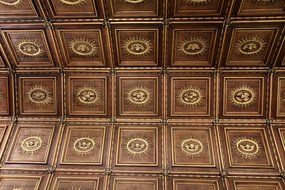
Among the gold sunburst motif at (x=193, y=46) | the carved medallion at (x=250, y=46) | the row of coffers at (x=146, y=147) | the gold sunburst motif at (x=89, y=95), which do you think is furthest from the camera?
the gold sunburst motif at (x=89, y=95)

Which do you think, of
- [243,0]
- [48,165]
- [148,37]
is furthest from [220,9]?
[48,165]

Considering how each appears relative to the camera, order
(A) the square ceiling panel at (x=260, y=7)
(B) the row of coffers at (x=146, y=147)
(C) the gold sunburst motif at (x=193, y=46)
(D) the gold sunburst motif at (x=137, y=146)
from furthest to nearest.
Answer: (D) the gold sunburst motif at (x=137, y=146), (C) the gold sunburst motif at (x=193, y=46), (B) the row of coffers at (x=146, y=147), (A) the square ceiling panel at (x=260, y=7)

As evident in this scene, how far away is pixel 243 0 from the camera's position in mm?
8430

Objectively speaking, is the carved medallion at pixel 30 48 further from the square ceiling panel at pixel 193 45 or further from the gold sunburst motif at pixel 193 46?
the gold sunburst motif at pixel 193 46

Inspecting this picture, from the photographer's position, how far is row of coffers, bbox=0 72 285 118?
990 cm

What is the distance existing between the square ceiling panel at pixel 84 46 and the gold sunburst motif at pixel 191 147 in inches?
126

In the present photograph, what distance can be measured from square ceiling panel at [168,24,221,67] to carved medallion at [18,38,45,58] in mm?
3732

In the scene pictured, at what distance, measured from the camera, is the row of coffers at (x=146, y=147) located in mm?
9141

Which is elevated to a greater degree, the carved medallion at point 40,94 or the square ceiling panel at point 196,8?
the square ceiling panel at point 196,8

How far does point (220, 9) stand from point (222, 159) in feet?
13.0

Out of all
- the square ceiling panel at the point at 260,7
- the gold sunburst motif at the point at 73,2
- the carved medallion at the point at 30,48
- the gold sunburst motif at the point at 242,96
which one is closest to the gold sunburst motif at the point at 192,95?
the gold sunburst motif at the point at 242,96

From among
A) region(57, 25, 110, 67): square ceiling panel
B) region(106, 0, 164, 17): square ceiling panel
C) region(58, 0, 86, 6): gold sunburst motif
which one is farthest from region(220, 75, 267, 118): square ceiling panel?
region(58, 0, 86, 6): gold sunburst motif

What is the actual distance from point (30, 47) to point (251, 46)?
6209 mm

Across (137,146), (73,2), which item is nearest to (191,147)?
(137,146)
